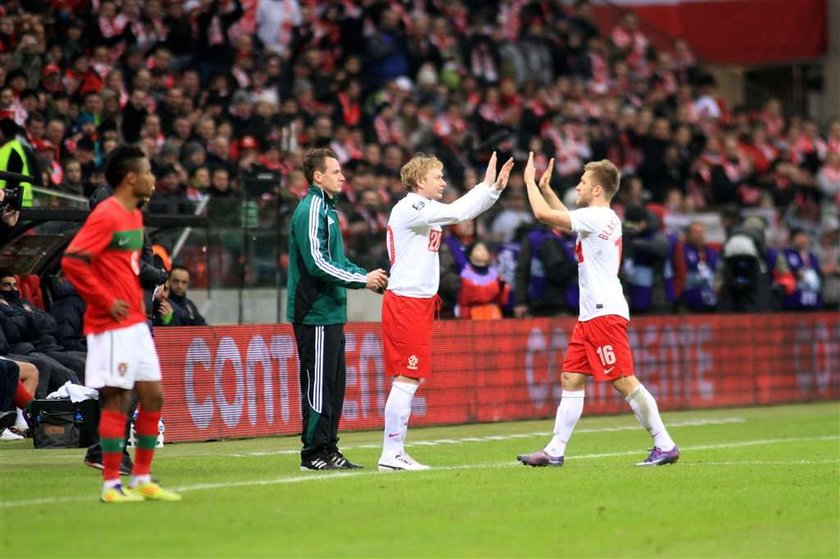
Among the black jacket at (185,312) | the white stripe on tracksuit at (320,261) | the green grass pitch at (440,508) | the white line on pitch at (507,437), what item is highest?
the white stripe on tracksuit at (320,261)

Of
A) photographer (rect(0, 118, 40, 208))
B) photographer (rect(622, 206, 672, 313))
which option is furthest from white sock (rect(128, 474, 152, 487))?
photographer (rect(622, 206, 672, 313))

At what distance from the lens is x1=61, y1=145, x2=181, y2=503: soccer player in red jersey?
965cm

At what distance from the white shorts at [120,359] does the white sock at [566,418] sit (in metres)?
3.86

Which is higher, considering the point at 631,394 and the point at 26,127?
the point at 26,127

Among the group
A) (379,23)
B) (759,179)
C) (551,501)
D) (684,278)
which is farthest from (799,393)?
(551,501)

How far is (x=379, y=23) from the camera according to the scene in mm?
26656

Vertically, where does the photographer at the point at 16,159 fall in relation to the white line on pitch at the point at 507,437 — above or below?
above

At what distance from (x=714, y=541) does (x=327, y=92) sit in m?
16.2

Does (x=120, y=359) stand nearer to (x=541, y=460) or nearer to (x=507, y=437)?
(x=541, y=460)

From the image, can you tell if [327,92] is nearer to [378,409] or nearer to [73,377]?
[378,409]

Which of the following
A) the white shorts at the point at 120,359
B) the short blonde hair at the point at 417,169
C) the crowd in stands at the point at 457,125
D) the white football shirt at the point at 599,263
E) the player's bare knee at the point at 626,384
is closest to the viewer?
the white shorts at the point at 120,359

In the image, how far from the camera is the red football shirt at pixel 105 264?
966 centimetres

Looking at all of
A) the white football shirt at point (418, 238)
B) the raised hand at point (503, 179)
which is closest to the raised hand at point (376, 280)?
the white football shirt at point (418, 238)

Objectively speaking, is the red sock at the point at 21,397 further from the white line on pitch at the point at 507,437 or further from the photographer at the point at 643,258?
the photographer at the point at 643,258
